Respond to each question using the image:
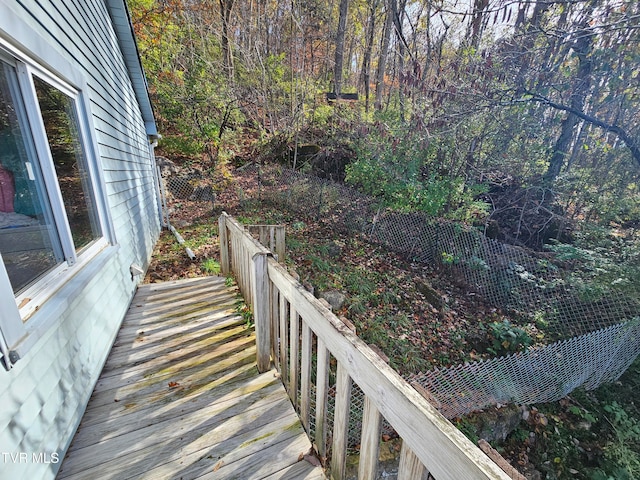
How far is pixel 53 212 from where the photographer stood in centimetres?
192

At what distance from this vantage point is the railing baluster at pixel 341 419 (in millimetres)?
1239

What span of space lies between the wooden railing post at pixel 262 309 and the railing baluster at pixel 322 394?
729 mm

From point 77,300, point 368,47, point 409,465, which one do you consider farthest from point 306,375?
point 368,47

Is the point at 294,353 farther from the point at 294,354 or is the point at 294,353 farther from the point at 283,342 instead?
the point at 283,342

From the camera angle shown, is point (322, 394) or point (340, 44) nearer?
point (322, 394)

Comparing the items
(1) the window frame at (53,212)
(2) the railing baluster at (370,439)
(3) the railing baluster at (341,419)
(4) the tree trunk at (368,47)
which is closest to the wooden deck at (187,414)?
(3) the railing baluster at (341,419)

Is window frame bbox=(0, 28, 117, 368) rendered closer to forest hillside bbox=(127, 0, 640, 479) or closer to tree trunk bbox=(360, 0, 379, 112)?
forest hillside bbox=(127, 0, 640, 479)

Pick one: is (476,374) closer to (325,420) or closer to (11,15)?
(325,420)

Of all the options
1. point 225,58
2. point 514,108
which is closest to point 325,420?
point 514,108

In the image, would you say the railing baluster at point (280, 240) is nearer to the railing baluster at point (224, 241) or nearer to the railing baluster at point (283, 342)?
the railing baluster at point (224, 241)

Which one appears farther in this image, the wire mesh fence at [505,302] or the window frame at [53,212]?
the wire mesh fence at [505,302]

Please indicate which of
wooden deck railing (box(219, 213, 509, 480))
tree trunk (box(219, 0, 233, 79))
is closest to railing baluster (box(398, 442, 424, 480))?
wooden deck railing (box(219, 213, 509, 480))

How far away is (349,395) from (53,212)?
7.49 ft

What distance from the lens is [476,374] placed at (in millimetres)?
3203
